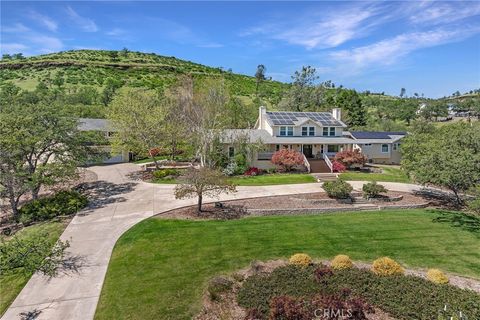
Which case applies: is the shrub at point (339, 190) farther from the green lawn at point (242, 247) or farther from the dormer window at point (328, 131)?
the dormer window at point (328, 131)

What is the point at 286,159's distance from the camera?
30.8m

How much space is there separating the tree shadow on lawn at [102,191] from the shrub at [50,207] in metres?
0.79

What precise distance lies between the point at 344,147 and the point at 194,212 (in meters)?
23.7

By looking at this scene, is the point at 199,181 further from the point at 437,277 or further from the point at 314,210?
the point at 437,277

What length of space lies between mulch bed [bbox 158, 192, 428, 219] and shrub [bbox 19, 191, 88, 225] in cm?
585

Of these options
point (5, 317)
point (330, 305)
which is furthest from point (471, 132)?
point (5, 317)

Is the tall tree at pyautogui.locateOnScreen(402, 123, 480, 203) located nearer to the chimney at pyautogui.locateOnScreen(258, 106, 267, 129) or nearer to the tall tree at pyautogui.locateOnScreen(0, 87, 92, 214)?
the chimney at pyautogui.locateOnScreen(258, 106, 267, 129)

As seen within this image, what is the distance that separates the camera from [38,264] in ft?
31.2

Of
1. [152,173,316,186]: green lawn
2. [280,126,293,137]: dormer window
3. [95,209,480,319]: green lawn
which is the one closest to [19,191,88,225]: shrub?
[95,209,480,319]: green lawn

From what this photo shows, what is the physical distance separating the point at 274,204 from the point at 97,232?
37.4ft

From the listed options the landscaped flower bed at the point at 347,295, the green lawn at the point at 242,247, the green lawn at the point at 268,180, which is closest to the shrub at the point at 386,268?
the landscaped flower bed at the point at 347,295

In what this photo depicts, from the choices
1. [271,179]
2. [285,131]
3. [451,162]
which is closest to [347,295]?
[451,162]

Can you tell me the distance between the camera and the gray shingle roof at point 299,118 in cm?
3706

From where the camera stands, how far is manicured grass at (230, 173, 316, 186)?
27592mm
